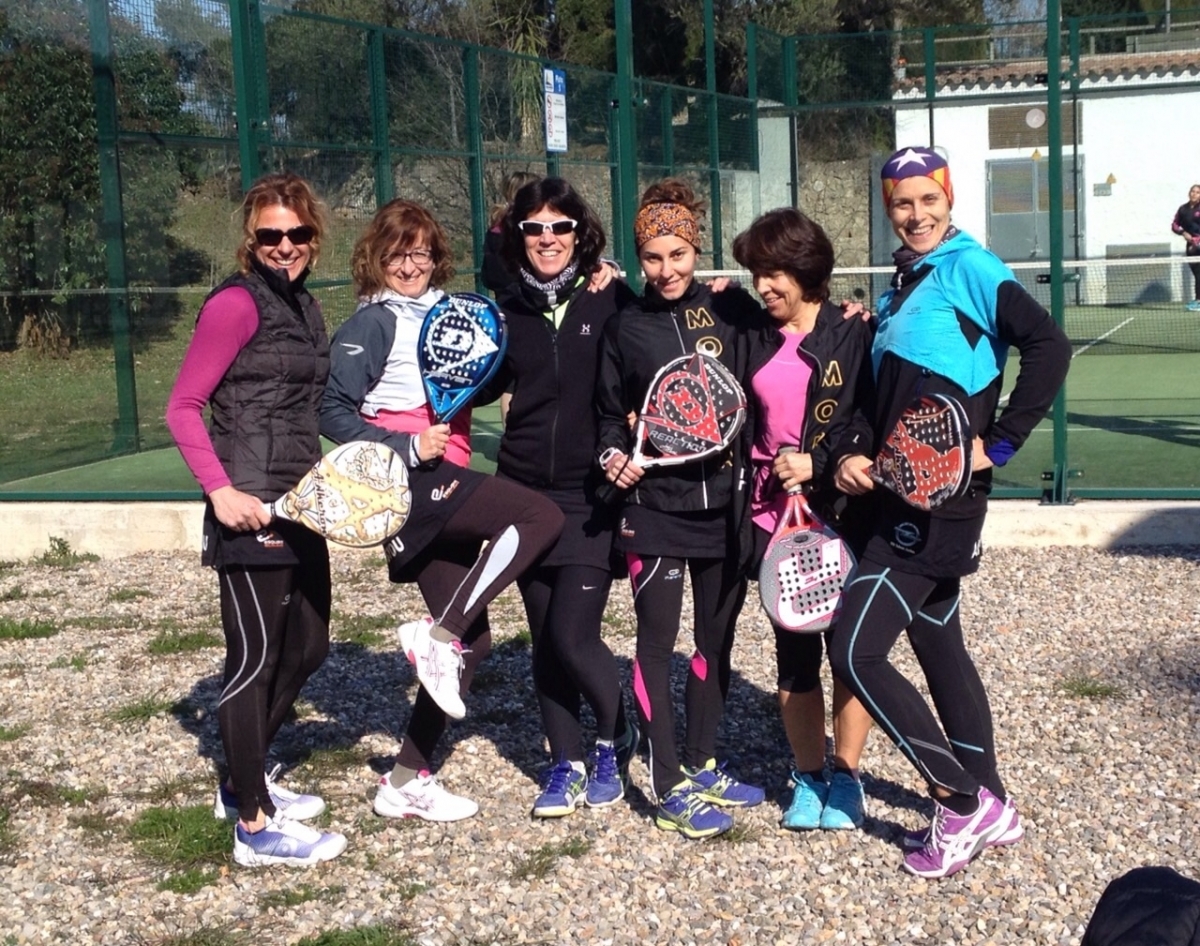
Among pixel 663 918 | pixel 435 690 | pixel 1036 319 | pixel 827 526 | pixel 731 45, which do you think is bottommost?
pixel 663 918

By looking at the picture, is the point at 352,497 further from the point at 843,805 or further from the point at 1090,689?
the point at 1090,689

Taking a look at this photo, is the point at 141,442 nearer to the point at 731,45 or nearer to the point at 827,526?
the point at 827,526

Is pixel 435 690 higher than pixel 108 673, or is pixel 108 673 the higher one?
pixel 435 690

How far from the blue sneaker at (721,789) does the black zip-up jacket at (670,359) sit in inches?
31.8

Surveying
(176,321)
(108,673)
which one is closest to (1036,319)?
(108,673)

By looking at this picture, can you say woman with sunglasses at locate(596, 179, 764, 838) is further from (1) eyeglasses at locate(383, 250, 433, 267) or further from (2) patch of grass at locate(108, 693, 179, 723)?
(2) patch of grass at locate(108, 693, 179, 723)

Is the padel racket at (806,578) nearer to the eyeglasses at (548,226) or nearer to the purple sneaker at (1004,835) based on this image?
the purple sneaker at (1004,835)

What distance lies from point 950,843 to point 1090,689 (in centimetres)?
183

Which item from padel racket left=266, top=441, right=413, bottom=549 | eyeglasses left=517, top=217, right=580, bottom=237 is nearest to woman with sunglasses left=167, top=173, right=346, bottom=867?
padel racket left=266, top=441, right=413, bottom=549

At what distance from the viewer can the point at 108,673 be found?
6.52m

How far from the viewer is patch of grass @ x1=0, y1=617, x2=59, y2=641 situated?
714 centimetres

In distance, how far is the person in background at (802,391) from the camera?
13.9ft

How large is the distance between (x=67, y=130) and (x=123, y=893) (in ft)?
28.1

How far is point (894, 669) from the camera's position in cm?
416
